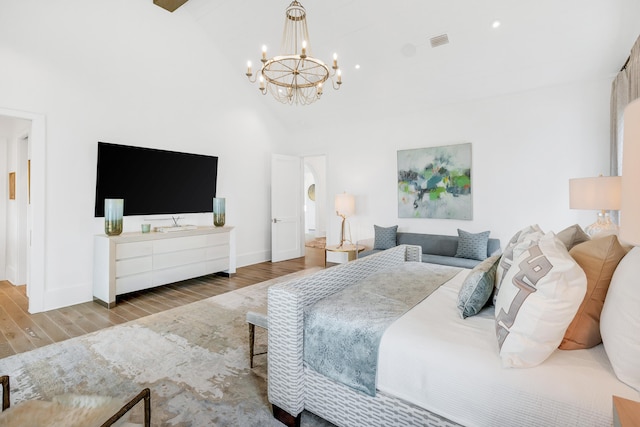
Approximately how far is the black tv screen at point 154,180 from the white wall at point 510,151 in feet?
9.16

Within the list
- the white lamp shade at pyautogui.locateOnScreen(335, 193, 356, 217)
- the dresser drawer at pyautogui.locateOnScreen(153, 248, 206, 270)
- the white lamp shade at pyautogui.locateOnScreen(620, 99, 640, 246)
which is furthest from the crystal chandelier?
the dresser drawer at pyautogui.locateOnScreen(153, 248, 206, 270)

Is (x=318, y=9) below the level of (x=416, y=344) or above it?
above

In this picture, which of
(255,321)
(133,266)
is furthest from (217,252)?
(255,321)

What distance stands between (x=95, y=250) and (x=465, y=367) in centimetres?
426

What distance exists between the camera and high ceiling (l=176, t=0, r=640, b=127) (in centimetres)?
333

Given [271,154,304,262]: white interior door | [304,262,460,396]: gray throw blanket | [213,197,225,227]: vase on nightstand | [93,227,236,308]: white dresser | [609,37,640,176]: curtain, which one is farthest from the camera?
[271,154,304,262]: white interior door

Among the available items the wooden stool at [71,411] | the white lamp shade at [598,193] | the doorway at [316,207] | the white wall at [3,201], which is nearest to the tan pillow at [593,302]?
the wooden stool at [71,411]

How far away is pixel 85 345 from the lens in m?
2.62

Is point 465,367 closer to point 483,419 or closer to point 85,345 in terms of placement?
point 483,419

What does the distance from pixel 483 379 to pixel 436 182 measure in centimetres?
412

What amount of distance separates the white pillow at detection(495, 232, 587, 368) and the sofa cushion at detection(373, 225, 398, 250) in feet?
12.6

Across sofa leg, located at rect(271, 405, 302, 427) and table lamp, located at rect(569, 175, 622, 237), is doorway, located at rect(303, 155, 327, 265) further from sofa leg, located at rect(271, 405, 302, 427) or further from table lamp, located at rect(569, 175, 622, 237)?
sofa leg, located at rect(271, 405, 302, 427)

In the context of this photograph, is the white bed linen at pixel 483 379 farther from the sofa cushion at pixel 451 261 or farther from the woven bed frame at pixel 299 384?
the sofa cushion at pixel 451 261

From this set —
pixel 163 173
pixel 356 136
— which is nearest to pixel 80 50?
pixel 163 173
